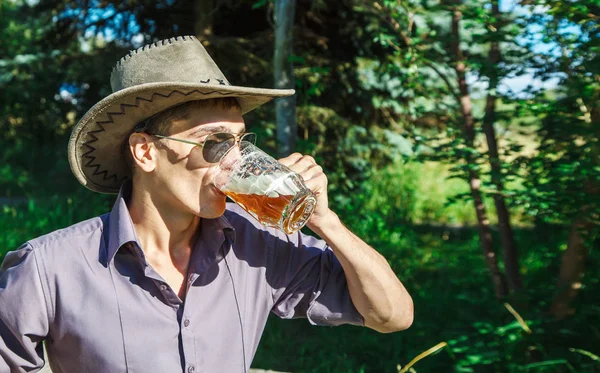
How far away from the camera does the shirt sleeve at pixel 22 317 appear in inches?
66.5

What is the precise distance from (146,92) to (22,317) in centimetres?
70

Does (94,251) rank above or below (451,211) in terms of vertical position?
above

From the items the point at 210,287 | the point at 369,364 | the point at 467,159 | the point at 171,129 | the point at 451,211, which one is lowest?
the point at 451,211

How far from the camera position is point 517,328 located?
3754 millimetres

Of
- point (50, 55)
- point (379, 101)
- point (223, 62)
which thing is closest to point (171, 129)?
point (223, 62)

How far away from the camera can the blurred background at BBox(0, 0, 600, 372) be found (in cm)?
340

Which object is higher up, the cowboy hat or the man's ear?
the cowboy hat

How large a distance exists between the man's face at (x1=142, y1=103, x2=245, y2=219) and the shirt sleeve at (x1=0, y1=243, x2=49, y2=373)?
0.46m

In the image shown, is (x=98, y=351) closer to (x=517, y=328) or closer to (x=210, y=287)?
(x=210, y=287)

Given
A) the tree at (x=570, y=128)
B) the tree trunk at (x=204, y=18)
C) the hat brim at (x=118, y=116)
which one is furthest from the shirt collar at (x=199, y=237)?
the tree trunk at (x=204, y=18)

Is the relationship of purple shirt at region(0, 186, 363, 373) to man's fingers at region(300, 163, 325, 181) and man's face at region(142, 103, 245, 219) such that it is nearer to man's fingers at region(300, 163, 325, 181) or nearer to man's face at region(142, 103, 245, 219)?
man's face at region(142, 103, 245, 219)

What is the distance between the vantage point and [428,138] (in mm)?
3770

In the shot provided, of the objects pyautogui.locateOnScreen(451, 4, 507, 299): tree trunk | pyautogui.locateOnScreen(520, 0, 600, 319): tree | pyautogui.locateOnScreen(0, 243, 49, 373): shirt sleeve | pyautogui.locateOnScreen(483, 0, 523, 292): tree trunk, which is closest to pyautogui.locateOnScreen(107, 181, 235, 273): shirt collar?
pyautogui.locateOnScreen(0, 243, 49, 373): shirt sleeve

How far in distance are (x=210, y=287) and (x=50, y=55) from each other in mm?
6813
